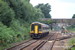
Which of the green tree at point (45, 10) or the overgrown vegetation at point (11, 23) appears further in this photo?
the green tree at point (45, 10)

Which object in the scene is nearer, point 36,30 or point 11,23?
point 11,23

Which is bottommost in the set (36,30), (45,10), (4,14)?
(36,30)

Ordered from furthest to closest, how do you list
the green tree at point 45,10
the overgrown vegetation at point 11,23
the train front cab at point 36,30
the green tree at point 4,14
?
the green tree at point 45,10, the train front cab at point 36,30, the green tree at point 4,14, the overgrown vegetation at point 11,23

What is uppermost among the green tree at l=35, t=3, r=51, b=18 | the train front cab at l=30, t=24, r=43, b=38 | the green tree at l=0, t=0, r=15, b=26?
the green tree at l=35, t=3, r=51, b=18

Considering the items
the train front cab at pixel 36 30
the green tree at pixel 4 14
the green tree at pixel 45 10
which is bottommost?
the train front cab at pixel 36 30

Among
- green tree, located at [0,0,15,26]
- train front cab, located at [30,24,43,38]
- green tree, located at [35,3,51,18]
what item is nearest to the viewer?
green tree, located at [0,0,15,26]

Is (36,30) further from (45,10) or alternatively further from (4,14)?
(45,10)

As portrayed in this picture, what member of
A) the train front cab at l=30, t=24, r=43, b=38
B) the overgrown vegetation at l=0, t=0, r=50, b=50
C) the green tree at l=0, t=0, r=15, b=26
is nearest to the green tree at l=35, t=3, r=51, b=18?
the overgrown vegetation at l=0, t=0, r=50, b=50

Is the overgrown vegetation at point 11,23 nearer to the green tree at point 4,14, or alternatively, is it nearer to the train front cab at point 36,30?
the green tree at point 4,14

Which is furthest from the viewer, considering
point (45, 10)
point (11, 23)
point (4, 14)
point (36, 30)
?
point (45, 10)

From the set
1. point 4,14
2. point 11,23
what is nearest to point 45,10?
point 11,23

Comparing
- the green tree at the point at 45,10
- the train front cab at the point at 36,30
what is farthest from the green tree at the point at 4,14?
the green tree at the point at 45,10

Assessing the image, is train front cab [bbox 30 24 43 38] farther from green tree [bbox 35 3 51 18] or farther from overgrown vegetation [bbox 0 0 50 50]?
green tree [bbox 35 3 51 18]

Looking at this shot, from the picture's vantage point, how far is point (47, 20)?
5206 cm
